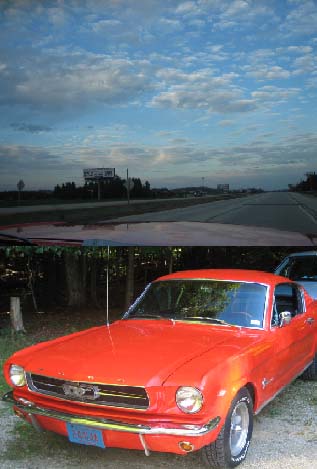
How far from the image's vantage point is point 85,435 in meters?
3.35

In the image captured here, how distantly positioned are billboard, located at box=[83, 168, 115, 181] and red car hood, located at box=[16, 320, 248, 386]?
4.11 feet

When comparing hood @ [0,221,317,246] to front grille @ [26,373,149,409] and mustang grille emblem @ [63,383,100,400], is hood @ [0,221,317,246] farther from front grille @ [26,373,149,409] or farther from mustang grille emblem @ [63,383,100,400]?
mustang grille emblem @ [63,383,100,400]

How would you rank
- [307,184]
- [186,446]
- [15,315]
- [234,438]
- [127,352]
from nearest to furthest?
[186,446]
[234,438]
[127,352]
[307,184]
[15,315]

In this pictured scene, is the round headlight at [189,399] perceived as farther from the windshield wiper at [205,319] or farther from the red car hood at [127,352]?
the windshield wiper at [205,319]

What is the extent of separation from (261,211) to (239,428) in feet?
5.46

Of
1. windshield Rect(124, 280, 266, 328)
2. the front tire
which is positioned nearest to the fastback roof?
windshield Rect(124, 280, 266, 328)

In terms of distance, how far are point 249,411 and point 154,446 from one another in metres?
0.86

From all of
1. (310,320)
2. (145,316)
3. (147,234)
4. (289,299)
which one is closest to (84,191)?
(147,234)

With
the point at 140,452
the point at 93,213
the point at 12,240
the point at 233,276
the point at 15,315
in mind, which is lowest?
the point at 15,315

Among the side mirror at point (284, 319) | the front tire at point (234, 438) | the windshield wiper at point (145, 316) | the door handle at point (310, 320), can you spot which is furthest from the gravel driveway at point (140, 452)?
the windshield wiper at point (145, 316)

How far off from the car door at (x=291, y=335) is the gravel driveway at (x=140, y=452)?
14.6 inches

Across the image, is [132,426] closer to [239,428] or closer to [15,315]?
[239,428]

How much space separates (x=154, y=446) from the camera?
10.6 feet

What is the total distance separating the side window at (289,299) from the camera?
5098mm
